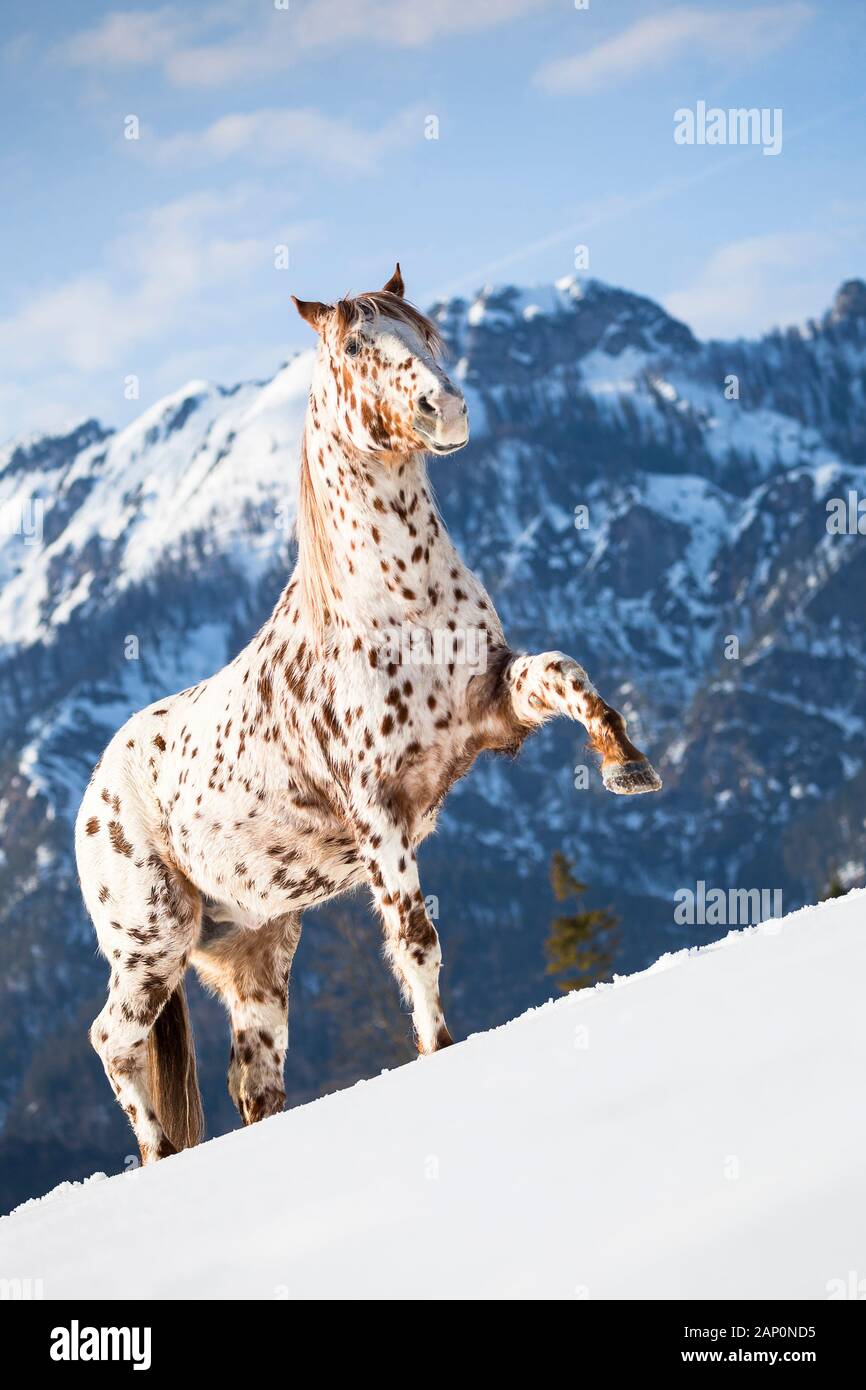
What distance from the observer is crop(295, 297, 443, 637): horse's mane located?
301 inches

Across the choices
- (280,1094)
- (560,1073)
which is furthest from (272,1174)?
(280,1094)

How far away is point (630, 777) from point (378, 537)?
2053 millimetres

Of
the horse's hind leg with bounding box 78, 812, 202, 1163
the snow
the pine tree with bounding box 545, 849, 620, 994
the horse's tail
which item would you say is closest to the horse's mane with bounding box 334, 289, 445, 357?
the horse's hind leg with bounding box 78, 812, 202, 1163

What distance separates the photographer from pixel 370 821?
7.26 metres

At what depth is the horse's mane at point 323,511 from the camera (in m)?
7.66

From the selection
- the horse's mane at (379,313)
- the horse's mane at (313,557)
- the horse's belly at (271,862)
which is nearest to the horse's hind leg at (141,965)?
the horse's belly at (271,862)

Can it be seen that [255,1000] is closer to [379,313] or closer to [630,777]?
[630,777]

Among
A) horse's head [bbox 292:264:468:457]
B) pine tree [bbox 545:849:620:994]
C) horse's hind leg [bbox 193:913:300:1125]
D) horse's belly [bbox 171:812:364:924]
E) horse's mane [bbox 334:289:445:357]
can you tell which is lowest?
horse's hind leg [bbox 193:913:300:1125]

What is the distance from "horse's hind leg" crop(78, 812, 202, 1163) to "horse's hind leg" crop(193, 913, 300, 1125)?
216 mm

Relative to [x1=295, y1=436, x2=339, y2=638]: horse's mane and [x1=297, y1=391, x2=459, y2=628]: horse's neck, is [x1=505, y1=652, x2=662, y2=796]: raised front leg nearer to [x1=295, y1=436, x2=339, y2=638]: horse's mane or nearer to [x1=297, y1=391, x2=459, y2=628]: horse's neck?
[x1=297, y1=391, x2=459, y2=628]: horse's neck

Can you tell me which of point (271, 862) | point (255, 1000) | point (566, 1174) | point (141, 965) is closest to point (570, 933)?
point (255, 1000)


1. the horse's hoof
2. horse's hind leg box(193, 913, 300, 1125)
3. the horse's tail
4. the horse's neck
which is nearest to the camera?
the horse's hoof

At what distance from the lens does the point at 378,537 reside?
7.59 m
